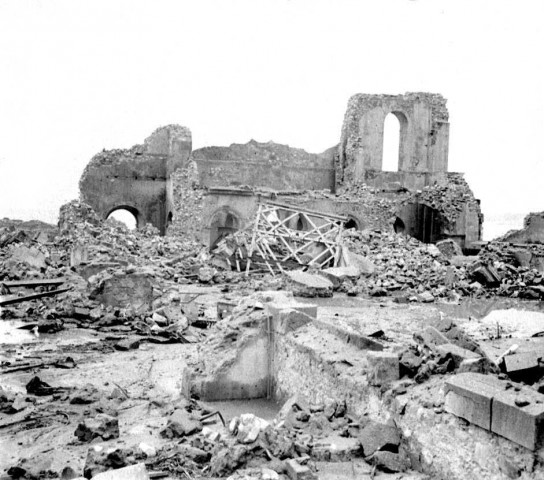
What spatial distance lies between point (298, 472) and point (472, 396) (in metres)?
1.22

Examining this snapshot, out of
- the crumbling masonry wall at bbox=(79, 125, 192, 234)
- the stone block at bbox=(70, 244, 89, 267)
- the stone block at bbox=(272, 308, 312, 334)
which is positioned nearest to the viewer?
the stone block at bbox=(272, 308, 312, 334)

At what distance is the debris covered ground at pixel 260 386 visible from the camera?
3939mm

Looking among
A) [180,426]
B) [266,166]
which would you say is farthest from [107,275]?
[266,166]

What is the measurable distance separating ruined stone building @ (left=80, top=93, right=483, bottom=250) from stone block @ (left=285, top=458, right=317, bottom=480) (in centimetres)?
2122

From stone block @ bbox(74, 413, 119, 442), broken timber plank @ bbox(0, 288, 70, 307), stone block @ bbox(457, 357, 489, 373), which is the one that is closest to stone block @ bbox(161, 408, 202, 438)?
stone block @ bbox(74, 413, 119, 442)

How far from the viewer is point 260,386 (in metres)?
6.60

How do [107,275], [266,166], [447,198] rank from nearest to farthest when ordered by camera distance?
[107,275] < [447,198] < [266,166]

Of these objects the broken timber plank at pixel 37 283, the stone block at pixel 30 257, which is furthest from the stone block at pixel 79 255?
the broken timber plank at pixel 37 283

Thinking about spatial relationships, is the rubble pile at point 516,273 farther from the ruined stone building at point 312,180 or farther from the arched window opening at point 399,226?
the arched window opening at point 399,226

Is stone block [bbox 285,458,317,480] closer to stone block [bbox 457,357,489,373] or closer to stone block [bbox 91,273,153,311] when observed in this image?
stone block [bbox 457,357,489,373]

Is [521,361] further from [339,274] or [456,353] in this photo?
[339,274]

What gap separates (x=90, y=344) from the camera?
8938mm

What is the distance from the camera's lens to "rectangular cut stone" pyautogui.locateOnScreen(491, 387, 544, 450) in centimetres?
321

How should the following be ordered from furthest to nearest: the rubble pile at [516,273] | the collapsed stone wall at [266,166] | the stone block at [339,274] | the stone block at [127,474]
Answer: the collapsed stone wall at [266,166]
the stone block at [339,274]
the rubble pile at [516,273]
the stone block at [127,474]
